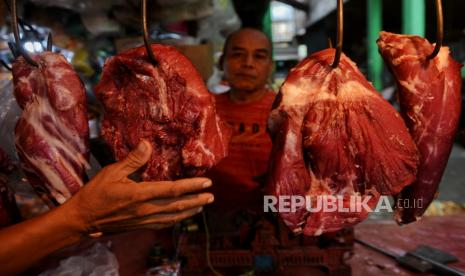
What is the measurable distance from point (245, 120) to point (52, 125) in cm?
187

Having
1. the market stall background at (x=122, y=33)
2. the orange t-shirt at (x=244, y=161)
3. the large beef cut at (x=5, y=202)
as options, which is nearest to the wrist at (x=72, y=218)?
the large beef cut at (x=5, y=202)

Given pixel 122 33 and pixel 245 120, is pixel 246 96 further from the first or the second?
pixel 122 33

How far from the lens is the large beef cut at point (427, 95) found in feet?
4.57

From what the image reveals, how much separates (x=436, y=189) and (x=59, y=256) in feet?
6.93

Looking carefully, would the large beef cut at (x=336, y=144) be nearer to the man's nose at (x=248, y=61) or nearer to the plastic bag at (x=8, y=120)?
the man's nose at (x=248, y=61)

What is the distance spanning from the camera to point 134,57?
142 cm

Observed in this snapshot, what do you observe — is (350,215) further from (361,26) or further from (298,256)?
(361,26)

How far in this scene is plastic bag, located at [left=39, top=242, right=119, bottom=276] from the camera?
5.96 ft

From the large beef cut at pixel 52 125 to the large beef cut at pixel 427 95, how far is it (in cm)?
137

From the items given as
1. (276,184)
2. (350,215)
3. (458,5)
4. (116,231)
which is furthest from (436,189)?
(458,5)

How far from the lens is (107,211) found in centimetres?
119

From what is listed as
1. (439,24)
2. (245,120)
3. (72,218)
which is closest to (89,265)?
(72,218)

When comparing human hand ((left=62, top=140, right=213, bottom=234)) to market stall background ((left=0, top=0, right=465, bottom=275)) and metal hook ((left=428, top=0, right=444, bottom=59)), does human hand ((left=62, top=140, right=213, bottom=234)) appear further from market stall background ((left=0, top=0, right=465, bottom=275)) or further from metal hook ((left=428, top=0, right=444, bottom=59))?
market stall background ((left=0, top=0, right=465, bottom=275))

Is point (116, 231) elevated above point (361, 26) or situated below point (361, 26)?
below
